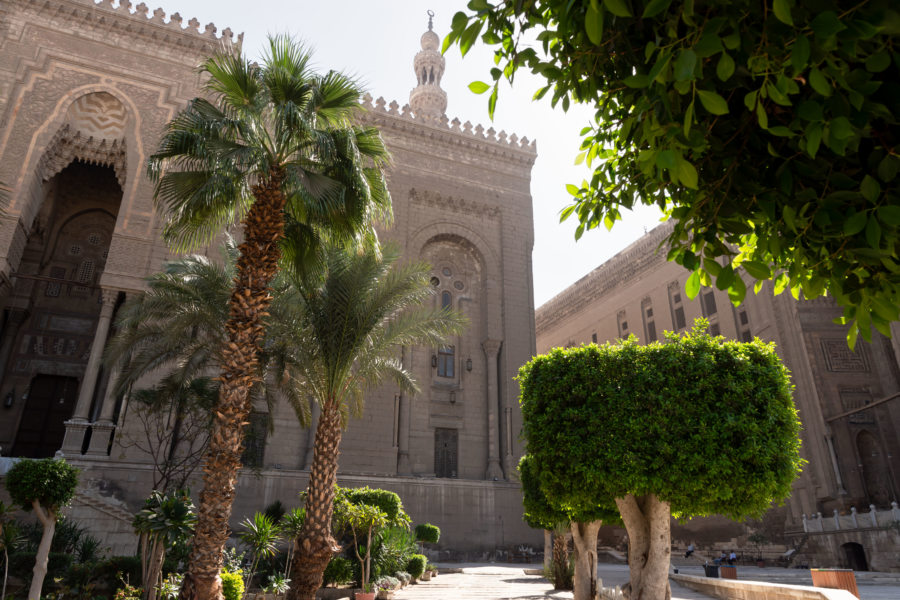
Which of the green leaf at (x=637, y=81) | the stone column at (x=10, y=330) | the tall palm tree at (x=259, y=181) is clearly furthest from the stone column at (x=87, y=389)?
the green leaf at (x=637, y=81)

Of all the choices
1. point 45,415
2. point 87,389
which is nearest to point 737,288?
point 87,389

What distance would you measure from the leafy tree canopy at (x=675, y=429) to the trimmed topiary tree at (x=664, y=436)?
0.02 meters

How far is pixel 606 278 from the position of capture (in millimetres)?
34906

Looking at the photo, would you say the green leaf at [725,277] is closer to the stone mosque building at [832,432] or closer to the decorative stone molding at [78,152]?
the stone mosque building at [832,432]

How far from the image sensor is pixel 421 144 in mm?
25500

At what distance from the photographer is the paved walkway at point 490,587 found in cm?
1208

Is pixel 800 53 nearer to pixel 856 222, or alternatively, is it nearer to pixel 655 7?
pixel 655 7

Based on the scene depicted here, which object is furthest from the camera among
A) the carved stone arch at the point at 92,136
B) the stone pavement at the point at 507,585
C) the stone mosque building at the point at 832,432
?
the carved stone arch at the point at 92,136

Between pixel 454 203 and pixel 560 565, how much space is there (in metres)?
15.5

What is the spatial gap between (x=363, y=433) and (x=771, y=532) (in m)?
16.8

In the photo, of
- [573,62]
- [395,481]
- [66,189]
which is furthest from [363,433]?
[573,62]

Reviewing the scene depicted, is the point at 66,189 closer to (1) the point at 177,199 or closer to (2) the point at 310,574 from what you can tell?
(1) the point at 177,199

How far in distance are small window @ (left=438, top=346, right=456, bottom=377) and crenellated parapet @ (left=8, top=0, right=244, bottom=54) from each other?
45.6ft

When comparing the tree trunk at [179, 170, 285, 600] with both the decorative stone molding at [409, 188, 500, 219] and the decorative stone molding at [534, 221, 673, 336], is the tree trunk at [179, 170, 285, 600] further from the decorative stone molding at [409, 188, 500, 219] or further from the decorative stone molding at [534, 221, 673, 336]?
the decorative stone molding at [534, 221, 673, 336]
